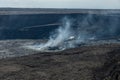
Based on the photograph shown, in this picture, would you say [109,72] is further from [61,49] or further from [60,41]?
[60,41]

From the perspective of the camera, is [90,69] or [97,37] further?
[97,37]

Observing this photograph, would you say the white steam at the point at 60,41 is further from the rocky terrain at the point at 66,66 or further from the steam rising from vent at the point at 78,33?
the rocky terrain at the point at 66,66

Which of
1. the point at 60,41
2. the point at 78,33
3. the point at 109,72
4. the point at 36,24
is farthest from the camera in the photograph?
the point at 36,24

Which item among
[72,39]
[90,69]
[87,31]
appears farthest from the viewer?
[87,31]

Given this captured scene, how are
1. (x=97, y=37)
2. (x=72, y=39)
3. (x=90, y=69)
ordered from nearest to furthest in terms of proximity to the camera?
(x=90, y=69)
(x=72, y=39)
(x=97, y=37)

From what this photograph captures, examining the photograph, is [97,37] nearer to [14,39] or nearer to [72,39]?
[72,39]

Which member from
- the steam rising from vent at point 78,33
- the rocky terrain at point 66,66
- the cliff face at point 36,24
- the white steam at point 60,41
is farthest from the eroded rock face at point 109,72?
the cliff face at point 36,24

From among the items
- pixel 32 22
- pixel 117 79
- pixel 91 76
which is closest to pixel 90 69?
pixel 91 76

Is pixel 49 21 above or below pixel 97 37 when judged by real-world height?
below

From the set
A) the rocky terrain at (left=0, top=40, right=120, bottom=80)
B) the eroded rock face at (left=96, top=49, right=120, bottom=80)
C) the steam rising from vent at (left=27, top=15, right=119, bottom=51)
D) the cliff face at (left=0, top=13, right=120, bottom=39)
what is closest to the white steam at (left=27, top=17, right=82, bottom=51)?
the steam rising from vent at (left=27, top=15, right=119, bottom=51)

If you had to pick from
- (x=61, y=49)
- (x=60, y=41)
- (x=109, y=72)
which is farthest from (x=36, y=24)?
(x=109, y=72)
